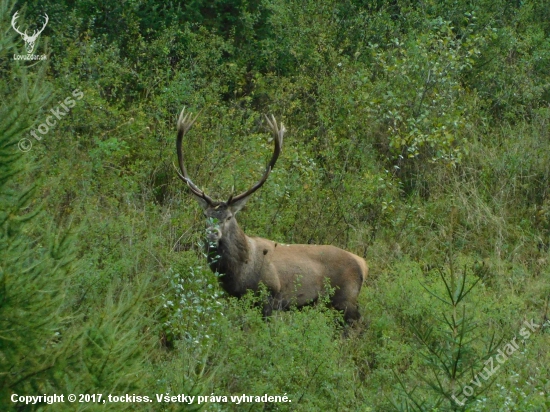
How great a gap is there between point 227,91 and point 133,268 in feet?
15.1

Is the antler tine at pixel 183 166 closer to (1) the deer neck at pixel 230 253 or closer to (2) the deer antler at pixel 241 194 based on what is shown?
(2) the deer antler at pixel 241 194

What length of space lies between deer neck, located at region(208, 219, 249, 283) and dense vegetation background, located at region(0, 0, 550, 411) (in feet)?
0.69

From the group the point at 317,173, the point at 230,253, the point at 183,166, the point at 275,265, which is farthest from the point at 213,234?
the point at 317,173

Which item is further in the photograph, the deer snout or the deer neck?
the deer neck

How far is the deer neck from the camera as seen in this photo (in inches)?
392

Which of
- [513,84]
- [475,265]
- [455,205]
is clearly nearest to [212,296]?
[475,265]

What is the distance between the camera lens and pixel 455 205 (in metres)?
12.2

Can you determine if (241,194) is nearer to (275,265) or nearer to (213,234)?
(213,234)

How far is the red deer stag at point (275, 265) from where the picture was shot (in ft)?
32.8

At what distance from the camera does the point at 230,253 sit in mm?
10016

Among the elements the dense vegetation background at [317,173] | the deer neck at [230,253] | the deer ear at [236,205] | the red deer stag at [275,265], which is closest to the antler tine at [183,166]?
the red deer stag at [275,265]

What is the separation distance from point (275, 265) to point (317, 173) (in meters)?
2.51

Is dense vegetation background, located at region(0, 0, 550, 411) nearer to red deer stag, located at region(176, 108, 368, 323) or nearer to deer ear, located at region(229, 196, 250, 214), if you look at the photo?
red deer stag, located at region(176, 108, 368, 323)

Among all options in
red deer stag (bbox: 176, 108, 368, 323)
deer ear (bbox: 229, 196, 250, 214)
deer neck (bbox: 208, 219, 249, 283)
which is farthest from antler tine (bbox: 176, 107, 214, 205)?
deer neck (bbox: 208, 219, 249, 283)
